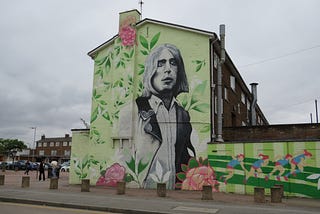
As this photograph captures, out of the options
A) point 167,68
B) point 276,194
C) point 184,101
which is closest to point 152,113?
point 184,101

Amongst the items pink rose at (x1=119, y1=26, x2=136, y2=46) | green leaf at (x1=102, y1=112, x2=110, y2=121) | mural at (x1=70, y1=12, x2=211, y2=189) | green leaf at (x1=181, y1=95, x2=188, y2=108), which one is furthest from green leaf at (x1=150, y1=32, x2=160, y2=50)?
green leaf at (x1=102, y1=112, x2=110, y2=121)

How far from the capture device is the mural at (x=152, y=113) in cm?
2034

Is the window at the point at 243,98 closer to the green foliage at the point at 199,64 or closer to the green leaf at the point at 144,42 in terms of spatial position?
the green foliage at the point at 199,64

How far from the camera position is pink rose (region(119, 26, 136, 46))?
74.3 feet

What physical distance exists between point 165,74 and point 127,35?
4060 mm

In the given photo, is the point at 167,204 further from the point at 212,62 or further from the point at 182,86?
the point at 212,62

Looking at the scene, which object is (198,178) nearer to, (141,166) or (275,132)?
(141,166)

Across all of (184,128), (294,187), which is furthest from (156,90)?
(294,187)

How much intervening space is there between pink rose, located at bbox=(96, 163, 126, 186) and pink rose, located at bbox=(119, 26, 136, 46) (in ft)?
26.8

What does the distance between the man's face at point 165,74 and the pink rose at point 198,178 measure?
530 centimetres

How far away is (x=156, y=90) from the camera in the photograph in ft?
70.5

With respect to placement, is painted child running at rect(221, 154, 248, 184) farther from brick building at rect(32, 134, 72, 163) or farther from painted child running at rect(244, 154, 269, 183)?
brick building at rect(32, 134, 72, 163)

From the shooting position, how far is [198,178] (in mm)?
19750

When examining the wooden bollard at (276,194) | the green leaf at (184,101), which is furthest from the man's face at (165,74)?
the wooden bollard at (276,194)
